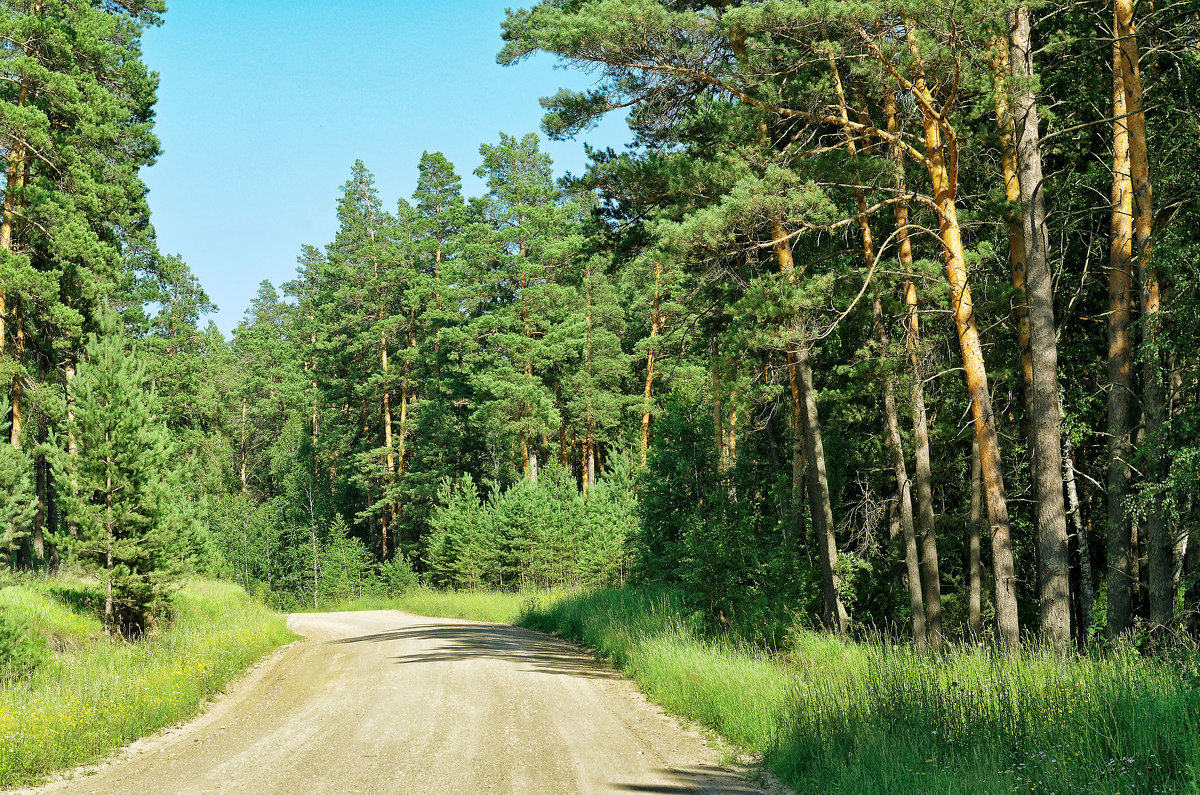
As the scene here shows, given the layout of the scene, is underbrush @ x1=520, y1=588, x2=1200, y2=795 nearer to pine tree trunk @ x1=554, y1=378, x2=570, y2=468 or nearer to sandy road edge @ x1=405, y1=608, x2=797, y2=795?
sandy road edge @ x1=405, y1=608, x2=797, y2=795

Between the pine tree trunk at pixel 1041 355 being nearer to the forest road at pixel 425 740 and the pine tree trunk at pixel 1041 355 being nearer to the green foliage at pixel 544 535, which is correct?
the forest road at pixel 425 740

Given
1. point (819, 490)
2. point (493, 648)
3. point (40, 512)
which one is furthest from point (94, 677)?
point (40, 512)

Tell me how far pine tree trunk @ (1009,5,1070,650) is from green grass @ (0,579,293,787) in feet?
34.0

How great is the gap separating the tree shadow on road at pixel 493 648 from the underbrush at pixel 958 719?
290cm

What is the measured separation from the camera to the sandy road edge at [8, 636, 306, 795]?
6852 millimetres

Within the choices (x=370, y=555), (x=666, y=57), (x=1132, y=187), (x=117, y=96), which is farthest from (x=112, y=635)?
(x=370, y=555)

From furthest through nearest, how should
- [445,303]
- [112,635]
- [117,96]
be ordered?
[445,303] → [117,96] → [112,635]

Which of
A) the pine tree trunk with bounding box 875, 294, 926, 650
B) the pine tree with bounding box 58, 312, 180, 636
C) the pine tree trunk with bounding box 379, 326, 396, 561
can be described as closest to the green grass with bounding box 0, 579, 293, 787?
the pine tree with bounding box 58, 312, 180, 636

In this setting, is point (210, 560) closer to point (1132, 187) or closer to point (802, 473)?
point (802, 473)

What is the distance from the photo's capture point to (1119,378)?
1120 cm

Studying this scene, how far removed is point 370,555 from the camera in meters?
46.3

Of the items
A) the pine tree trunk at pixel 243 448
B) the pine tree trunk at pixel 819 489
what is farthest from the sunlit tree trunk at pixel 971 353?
the pine tree trunk at pixel 243 448

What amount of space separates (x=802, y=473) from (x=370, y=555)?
33044mm

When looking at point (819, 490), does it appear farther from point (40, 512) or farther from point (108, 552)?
point (40, 512)
